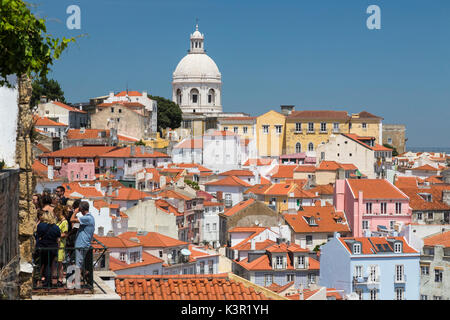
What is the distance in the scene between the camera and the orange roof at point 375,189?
57844mm

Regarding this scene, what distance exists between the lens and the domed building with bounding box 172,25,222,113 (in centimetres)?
12394

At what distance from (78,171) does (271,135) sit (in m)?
33.1

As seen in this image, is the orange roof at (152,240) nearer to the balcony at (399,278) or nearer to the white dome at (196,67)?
the balcony at (399,278)

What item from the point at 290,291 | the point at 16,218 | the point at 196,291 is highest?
the point at 16,218

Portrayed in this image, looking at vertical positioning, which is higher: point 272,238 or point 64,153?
point 64,153

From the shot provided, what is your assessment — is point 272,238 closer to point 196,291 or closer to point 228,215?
point 228,215

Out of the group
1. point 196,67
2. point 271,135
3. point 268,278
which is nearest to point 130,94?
point 271,135

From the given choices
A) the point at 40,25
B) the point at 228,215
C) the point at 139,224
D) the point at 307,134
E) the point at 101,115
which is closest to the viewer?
the point at 40,25

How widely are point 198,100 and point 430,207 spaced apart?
227 feet

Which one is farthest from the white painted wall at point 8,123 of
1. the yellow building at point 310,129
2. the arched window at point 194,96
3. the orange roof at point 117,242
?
the arched window at point 194,96

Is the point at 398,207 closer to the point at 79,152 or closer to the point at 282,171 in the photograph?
the point at 282,171

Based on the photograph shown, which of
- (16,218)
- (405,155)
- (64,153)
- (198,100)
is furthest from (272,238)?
(198,100)

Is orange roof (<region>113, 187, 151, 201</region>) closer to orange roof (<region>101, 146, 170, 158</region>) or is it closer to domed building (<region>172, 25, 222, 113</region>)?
orange roof (<region>101, 146, 170, 158</region>)

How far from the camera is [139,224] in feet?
154
